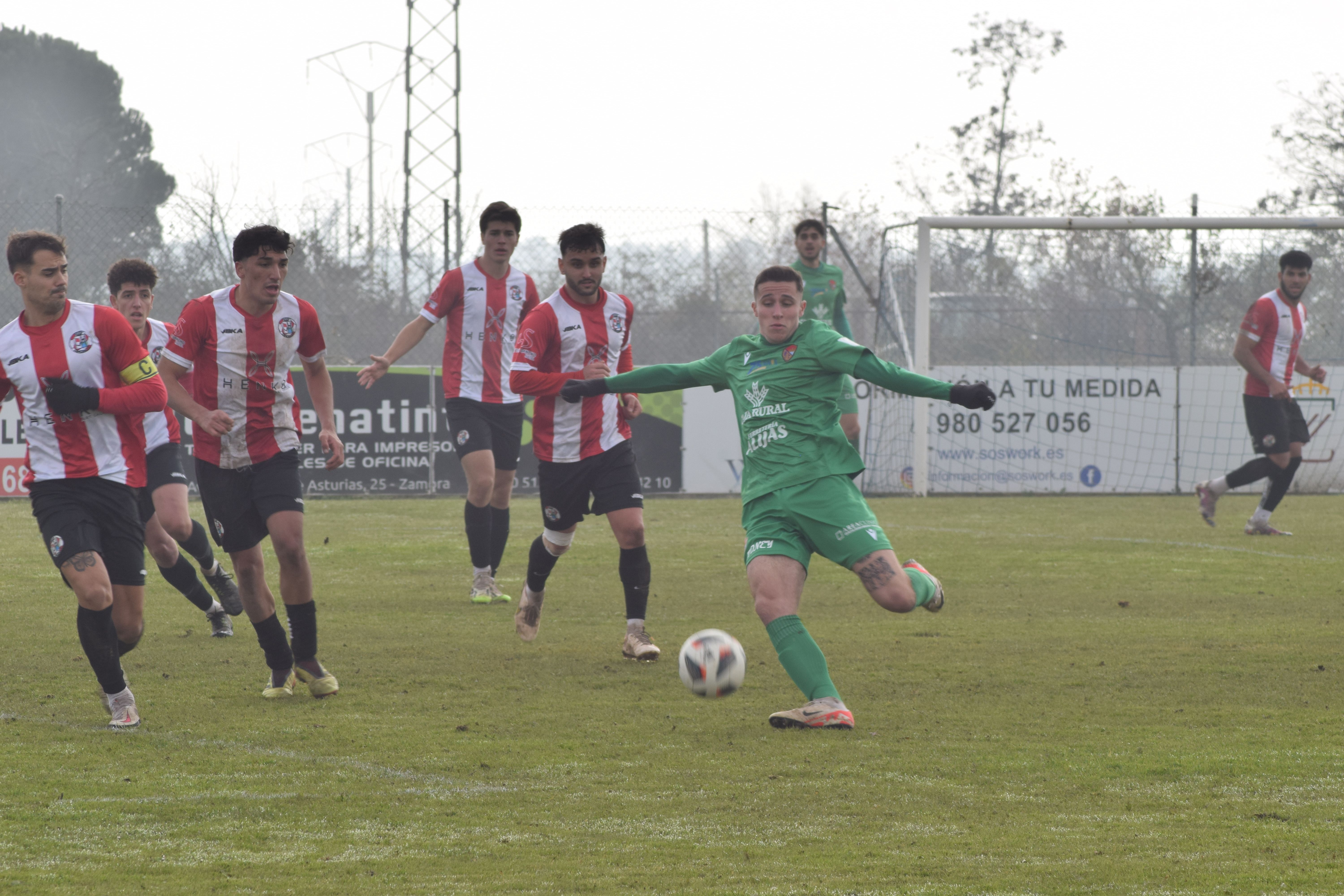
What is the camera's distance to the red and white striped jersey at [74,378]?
16.4 feet

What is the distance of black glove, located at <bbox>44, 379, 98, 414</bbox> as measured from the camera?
15.8 feet

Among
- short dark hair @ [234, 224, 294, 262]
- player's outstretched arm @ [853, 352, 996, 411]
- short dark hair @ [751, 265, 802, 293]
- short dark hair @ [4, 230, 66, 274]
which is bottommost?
player's outstretched arm @ [853, 352, 996, 411]

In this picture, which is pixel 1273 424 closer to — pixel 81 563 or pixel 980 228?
pixel 980 228

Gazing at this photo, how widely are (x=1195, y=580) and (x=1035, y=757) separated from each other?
506 centimetres

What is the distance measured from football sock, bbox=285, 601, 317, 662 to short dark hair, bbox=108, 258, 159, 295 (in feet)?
7.47

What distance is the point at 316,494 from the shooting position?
1586cm

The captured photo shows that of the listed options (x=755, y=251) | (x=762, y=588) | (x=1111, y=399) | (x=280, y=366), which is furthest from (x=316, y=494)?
(x=762, y=588)

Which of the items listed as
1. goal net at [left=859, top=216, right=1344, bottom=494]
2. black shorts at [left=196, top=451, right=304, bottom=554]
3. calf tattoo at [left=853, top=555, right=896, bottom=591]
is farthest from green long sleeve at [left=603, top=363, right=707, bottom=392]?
goal net at [left=859, top=216, right=1344, bottom=494]

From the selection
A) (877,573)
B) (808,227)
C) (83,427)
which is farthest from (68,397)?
(808,227)

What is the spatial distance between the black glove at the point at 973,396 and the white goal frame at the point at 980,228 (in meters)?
10.5

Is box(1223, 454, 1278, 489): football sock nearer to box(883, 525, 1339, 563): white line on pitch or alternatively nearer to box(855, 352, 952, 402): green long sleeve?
box(883, 525, 1339, 563): white line on pitch

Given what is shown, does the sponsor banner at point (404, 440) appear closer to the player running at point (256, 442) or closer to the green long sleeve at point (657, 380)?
the green long sleeve at point (657, 380)

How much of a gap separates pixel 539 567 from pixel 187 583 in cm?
183

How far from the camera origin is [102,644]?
492 cm
